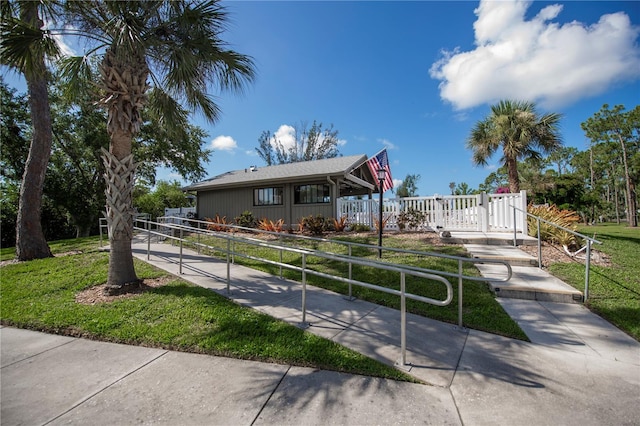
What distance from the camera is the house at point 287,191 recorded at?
12.7m

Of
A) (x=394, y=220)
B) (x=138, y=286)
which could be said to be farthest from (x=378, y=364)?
(x=394, y=220)

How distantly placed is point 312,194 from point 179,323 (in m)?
10.3

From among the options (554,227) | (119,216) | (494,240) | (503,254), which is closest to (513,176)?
(554,227)

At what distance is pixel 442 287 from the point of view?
4.96 metres

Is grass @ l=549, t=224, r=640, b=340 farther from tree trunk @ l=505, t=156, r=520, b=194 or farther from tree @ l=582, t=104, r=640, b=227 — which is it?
tree @ l=582, t=104, r=640, b=227

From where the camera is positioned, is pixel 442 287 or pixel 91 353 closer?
pixel 91 353

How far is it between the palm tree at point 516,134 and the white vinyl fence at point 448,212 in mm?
2799

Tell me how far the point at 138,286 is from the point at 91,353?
2209mm

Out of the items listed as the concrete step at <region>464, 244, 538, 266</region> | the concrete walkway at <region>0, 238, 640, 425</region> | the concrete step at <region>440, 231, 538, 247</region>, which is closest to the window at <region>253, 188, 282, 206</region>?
the concrete step at <region>440, 231, 538, 247</region>

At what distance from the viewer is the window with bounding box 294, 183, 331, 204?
43.2 feet

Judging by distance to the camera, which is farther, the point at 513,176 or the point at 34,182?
the point at 513,176

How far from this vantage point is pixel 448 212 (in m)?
10.4

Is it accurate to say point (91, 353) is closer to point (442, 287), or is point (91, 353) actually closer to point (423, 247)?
point (442, 287)

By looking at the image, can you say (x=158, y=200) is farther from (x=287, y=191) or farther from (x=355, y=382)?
(x=355, y=382)
